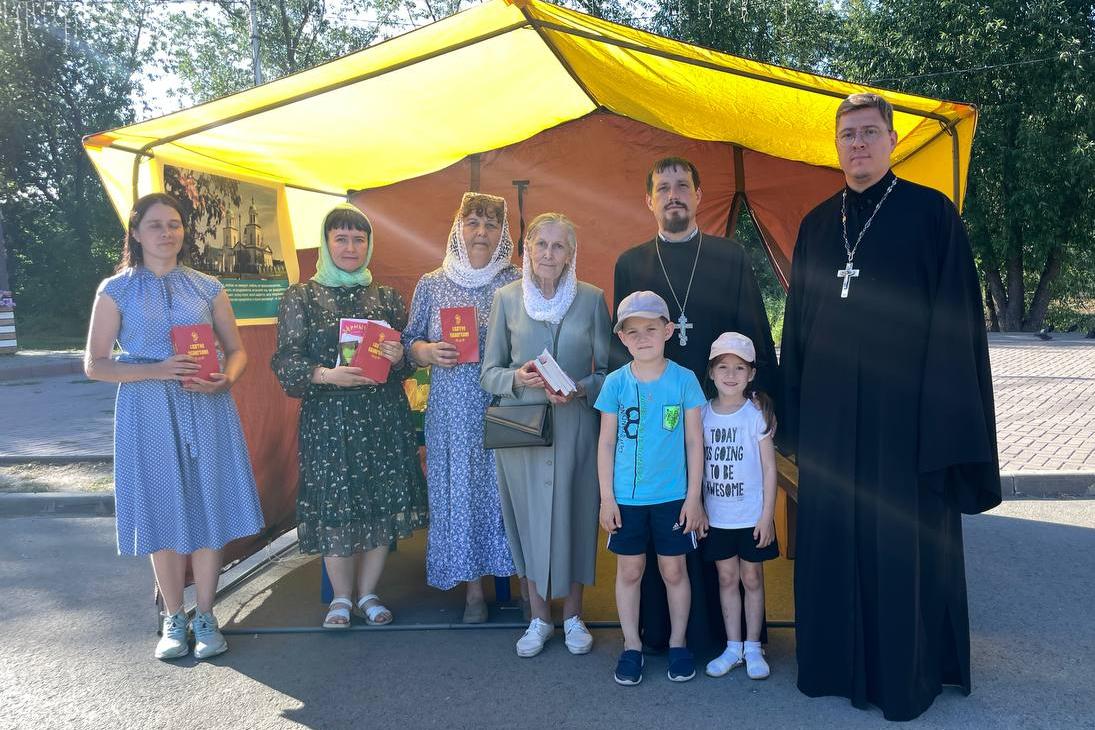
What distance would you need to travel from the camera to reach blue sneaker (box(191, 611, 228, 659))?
3.53 meters

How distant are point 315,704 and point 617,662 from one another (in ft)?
4.14

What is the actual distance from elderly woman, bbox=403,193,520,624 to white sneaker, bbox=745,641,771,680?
3.81 ft

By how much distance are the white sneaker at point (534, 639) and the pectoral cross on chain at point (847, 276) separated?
1.94 meters

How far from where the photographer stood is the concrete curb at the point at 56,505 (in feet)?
20.4

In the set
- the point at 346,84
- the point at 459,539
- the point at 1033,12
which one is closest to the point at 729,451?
the point at 459,539

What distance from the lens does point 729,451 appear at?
10.4 ft

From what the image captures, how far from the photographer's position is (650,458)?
123 inches

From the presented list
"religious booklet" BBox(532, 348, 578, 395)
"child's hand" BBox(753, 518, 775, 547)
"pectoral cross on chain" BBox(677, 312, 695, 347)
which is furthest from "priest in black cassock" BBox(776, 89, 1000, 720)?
"religious booklet" BBox(532, 348, 578, 395)

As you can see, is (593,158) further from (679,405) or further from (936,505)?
(936,505)

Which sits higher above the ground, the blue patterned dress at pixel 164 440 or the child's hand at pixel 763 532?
the blue patterned dress at pixel 164 440

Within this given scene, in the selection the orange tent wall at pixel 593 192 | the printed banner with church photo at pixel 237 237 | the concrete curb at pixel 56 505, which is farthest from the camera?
the concrete curb at pixel 56 505

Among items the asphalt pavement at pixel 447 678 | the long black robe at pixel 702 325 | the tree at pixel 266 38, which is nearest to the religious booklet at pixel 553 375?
the long black robe at pixel 702 325

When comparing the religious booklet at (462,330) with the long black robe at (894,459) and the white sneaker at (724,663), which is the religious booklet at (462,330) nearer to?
the long black robe at (894,459)

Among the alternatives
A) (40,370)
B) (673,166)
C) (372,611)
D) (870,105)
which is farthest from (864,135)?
(40,370)
